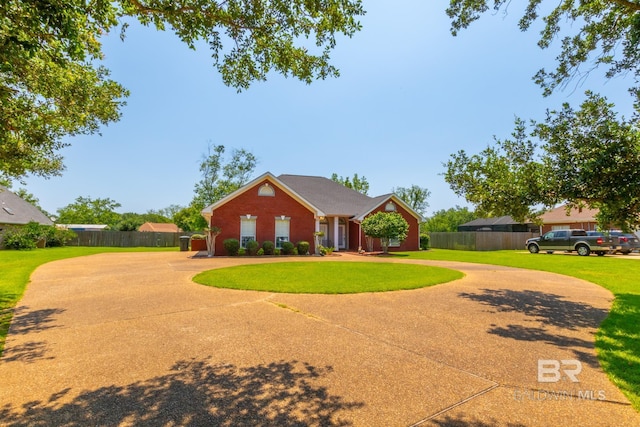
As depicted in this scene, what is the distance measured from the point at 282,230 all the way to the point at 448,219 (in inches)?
2153

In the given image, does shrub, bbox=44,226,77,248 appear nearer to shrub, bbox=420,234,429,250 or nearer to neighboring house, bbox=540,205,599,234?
shrub, bbox=420,234,429,250

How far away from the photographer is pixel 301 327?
530cm

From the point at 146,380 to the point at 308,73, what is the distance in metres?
5.20

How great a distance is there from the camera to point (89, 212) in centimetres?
7106

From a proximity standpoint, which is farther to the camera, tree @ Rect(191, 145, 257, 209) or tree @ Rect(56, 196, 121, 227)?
tree @ Rect(56, 196, 121, 227)

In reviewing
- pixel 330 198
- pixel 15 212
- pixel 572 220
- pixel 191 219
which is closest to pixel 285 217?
pixel 330 198

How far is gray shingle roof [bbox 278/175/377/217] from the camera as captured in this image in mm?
26117

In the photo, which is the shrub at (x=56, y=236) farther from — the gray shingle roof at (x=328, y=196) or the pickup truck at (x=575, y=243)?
the pickup truck at (x=575, y=243)

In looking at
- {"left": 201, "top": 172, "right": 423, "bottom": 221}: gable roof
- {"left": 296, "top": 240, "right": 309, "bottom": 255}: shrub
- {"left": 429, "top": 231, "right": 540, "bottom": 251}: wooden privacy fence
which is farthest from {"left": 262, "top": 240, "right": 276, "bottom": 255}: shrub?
{"left": 429, "top": 231, "right": 540, "bottom": 251}: wooden privacy fence

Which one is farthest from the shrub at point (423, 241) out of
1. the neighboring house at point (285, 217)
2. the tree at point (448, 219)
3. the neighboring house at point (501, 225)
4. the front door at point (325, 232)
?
the tree at point (448, 219)

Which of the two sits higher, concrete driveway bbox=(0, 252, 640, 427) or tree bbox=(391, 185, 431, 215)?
tree bbox=(391, 185, 431, 215)

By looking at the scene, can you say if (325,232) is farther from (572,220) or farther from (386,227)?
(572,220)

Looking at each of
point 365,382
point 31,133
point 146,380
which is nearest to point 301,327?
point 365,382

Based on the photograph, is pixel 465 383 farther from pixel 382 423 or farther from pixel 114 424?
pixel 114 424
